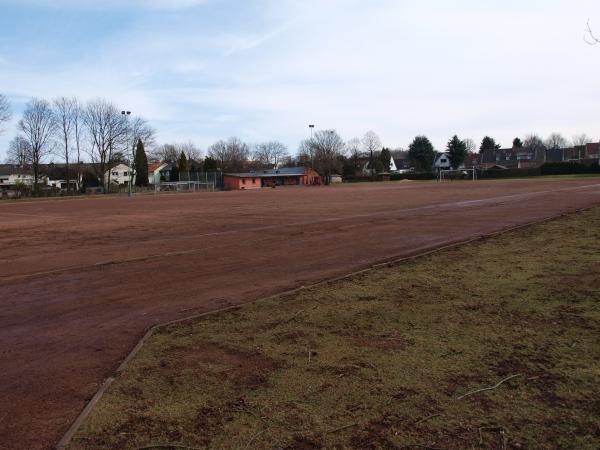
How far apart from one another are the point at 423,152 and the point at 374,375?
126 metres

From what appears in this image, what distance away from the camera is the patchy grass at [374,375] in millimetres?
3305

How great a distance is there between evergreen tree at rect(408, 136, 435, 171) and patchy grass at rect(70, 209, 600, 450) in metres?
122

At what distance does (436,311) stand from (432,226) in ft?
34.2

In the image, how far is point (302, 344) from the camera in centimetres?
504

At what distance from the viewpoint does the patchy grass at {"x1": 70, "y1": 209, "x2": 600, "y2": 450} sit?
330 centimetres

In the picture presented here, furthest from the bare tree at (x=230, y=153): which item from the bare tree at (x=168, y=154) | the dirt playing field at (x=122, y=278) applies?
the dirt playing field at (x=122, y=278)

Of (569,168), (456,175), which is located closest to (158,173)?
(456,175)

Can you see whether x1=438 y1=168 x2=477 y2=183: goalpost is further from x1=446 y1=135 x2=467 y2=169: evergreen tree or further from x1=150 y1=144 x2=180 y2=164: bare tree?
x1=150 y1=144 x2=180 y2=164: bare tree

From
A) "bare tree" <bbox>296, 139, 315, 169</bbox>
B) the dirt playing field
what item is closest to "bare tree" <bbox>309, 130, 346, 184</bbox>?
"bare tree" <bbox>296, 139, 315, 169</bbox>

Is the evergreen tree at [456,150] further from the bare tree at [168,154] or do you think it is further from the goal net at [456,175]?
the bare tree at [168,154]

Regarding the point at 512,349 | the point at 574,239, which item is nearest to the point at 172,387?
the point at 512,349

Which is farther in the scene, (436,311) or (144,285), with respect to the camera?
(144,285)

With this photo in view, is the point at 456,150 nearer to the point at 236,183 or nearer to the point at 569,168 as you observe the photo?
the point at 569,168

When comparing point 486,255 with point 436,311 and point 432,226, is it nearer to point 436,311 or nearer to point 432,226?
point 436,311
